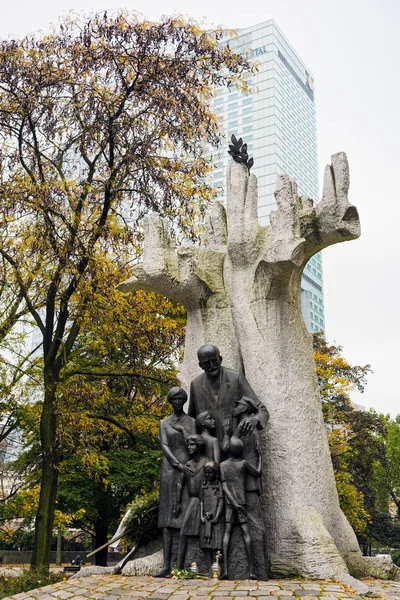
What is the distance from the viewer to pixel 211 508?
6.68 meters

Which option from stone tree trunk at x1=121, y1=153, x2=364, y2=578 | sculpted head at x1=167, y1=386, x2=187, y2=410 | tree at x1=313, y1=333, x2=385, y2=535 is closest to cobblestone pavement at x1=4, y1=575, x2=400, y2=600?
stone tree trunk at x1=121, y1=153, x2=364, y2=578

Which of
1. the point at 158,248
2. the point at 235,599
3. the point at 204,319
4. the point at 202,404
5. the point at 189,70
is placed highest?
the point at 189,70

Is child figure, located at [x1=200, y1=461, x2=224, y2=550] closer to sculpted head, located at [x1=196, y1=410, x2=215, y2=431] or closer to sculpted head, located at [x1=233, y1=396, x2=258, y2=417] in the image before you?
sculpted head, located at [x1=196, y1=410, x2=215, y2=431]

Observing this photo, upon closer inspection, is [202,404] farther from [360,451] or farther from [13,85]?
[360,451]

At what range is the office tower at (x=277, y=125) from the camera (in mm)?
67875

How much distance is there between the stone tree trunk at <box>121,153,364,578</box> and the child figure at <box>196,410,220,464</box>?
87cm

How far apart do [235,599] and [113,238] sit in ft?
27.9

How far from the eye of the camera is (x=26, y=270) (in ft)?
39.7

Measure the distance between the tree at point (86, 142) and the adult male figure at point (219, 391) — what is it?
4.74 m

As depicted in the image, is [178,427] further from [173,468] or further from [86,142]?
[86,142]

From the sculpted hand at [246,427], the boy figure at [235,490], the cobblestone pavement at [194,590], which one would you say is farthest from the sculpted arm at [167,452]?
the cobblestone pavement at [194,590]

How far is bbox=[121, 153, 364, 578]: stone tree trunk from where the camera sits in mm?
7184

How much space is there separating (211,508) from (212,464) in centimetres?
46

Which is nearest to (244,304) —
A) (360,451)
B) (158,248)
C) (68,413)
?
(158,248)
